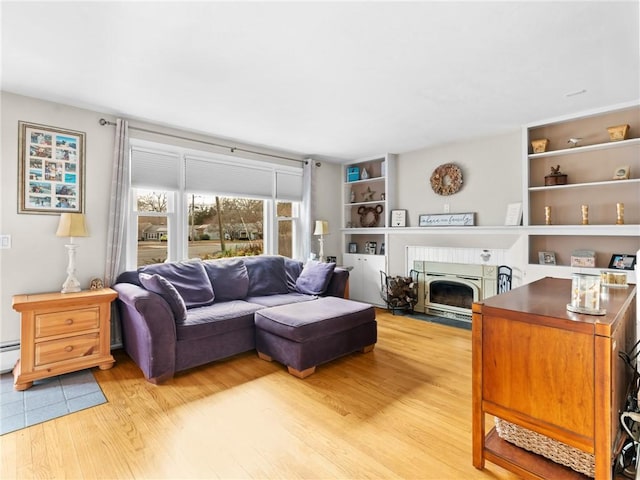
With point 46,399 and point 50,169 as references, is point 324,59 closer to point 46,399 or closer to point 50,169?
point 50,169

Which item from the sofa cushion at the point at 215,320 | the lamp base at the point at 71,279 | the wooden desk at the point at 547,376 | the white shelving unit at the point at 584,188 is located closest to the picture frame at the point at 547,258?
the white shelving unit at the point at 584,188

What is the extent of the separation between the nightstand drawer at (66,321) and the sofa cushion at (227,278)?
1.13 m

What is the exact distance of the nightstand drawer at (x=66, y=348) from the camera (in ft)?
8.55

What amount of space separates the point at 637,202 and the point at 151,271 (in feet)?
15.8

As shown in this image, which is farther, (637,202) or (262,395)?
(637,202)

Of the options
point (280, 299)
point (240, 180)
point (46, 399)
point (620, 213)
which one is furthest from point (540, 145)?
point (46, 399)

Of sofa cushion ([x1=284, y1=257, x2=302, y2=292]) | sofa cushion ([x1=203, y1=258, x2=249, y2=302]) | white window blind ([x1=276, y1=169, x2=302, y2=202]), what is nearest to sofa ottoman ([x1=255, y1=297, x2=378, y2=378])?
sofa cushion ([x1=203, y1=258, x2=249, y2=302])

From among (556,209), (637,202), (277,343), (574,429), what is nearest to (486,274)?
(556,209)

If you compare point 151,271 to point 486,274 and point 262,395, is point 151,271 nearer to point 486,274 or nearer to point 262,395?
point 262,395

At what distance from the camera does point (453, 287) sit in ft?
15.1

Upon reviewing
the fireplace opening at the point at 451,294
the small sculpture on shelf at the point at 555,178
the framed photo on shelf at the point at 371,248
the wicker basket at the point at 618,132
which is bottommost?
the fireplace opening at the point at 451,294

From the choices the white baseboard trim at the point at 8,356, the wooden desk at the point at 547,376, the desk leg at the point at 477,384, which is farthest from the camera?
the white baseboard trim at the point at 8,356

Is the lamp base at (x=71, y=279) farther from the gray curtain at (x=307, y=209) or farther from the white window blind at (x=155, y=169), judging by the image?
the gray curtain at (x=307, y=209)

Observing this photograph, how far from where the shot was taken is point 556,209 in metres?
3.72
